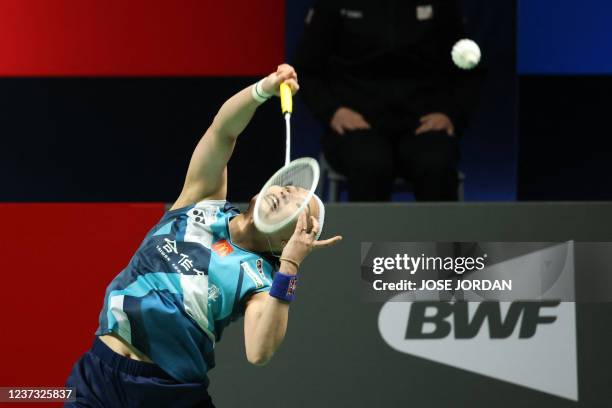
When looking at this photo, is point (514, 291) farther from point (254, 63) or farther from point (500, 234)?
point (254, 63)

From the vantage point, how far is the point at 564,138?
4.94 metres

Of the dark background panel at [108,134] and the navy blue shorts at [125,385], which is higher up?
the dark background panel at [108,134]

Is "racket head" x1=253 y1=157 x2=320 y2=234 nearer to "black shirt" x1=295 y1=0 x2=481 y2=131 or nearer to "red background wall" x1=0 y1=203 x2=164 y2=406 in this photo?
"red background wall" x1=0 y1=203 x2=164 y2=406

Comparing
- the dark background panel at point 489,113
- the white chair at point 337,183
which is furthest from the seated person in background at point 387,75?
the dark background panel at point 489,113

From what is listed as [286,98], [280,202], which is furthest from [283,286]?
[286,98]

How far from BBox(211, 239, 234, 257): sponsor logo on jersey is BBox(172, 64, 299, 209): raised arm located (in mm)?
164

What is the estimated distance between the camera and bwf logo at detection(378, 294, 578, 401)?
330 cm

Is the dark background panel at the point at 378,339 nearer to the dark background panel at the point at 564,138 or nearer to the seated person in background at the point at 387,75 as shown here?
the seated person in background at the point at 387,75

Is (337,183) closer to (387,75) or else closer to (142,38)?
(387,75)

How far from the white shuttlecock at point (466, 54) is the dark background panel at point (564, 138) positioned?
130cm

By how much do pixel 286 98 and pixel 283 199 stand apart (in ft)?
0.84

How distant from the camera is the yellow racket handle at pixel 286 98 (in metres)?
2.54

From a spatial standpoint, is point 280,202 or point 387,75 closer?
point 280,202

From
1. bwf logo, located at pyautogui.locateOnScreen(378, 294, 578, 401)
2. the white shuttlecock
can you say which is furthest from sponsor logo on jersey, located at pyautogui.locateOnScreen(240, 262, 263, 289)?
the white shuttlecock
